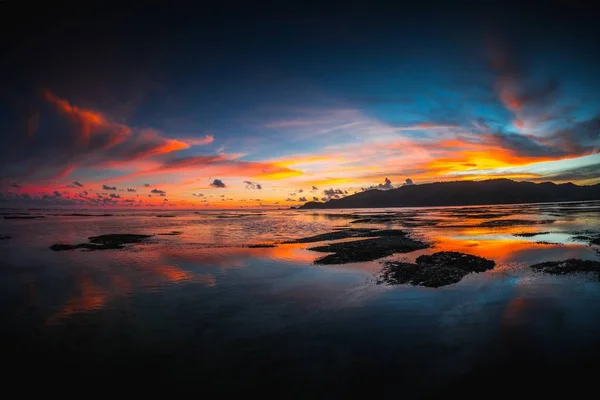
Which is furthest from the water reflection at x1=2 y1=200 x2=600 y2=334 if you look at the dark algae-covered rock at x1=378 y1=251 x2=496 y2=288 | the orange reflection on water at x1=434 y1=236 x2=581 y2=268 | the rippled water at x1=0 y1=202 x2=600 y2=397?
the dark algae-covered rock at x1=378 y1=251 x2=496 y2=288

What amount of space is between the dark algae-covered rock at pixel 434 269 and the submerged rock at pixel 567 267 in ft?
9.68

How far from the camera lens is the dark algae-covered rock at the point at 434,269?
18.5 m

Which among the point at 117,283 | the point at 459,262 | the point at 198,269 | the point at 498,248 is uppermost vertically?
the point at 459,262

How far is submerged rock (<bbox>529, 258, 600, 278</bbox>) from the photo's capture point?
19.6 m

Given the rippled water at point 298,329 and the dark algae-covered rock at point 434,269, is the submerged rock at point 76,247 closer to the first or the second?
the rippled water at point 298,329

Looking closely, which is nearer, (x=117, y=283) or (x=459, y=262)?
(x=117, y=283)

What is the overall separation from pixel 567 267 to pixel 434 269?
8.74m

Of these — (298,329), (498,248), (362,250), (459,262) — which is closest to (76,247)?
(362,250)

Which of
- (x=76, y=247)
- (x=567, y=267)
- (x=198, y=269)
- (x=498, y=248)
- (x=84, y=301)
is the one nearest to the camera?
(x=84, y=301)

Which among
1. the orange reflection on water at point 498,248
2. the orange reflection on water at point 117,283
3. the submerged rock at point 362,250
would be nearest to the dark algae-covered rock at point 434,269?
the orange reflection on water at point 498,248

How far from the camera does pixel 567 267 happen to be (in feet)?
66.8

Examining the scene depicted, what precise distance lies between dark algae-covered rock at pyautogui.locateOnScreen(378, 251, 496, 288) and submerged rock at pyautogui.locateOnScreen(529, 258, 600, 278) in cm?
295

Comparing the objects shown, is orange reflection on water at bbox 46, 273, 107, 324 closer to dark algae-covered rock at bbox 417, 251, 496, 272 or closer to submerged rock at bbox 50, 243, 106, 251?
submerged rock at bbox 50, 243, 106, 251

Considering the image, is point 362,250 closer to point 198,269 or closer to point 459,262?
point 459,262
